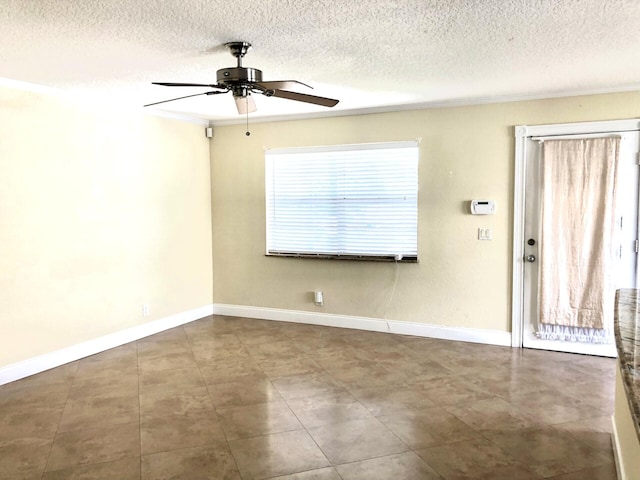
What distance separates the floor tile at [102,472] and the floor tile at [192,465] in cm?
5

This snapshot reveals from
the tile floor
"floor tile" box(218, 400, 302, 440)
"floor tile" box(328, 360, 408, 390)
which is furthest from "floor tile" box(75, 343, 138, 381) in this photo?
"floor tile" box(328, 360, 408, 390)

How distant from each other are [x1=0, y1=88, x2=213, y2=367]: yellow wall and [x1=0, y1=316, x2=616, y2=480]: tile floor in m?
0.50

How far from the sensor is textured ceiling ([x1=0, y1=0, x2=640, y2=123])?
235 centimetres

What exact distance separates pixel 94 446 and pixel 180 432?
473 millimetres

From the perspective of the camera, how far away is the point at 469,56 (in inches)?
124

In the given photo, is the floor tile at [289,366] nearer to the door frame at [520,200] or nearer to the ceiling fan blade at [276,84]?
the door frame at [520,200]

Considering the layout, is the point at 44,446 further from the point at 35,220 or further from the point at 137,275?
the point at 137,275

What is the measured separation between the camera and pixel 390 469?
2.44 meters

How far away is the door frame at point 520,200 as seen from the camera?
4.20m

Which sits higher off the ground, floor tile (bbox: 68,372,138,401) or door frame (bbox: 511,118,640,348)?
door frame (bbox: 511,118,640,348)

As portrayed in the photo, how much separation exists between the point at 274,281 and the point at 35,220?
256 cm

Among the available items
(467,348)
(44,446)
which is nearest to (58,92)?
(44,446)

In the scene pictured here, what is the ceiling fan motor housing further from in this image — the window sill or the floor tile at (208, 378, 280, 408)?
the window sill

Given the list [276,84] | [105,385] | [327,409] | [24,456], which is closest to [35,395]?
[105,385]
